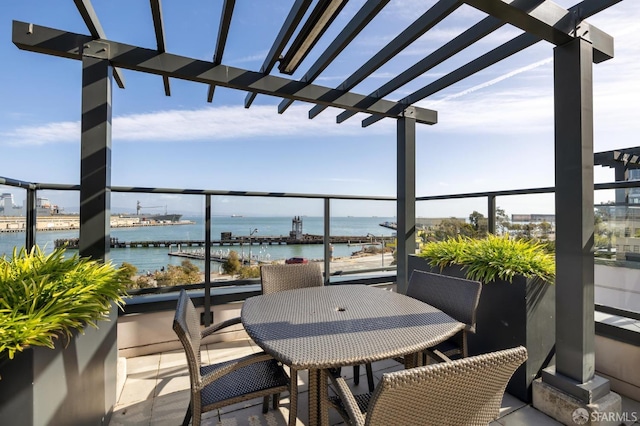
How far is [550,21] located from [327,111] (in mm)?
→ 2647

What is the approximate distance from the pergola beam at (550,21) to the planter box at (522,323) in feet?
5.65

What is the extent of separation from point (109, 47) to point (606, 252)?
445 centimetres

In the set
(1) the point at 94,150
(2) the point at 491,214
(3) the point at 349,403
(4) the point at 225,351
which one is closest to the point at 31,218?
(1) the point at 94,150

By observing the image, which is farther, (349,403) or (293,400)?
(293,400)

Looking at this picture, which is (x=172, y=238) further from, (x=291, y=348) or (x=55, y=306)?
(x=291, y=348)

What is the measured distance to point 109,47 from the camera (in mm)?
2414

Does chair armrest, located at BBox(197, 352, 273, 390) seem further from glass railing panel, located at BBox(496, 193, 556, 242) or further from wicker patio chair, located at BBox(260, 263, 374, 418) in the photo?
glass railing panel, located at BBox(496, 193, 556, 242)

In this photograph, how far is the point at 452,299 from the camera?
207 centimetres

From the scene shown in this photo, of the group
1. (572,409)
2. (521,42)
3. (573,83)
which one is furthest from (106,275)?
(521,42)

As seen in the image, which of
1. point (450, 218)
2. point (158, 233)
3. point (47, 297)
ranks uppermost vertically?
point (450, 218)

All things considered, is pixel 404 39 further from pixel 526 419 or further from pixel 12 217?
pixel 12 217

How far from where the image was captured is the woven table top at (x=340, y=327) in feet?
4.20

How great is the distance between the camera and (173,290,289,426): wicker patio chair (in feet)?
4.55

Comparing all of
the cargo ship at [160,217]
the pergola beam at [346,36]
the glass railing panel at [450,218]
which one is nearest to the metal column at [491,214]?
the glass railing panel at [450,218]
